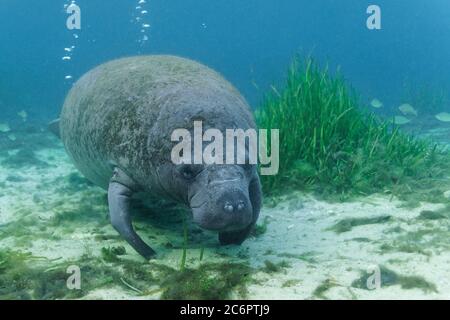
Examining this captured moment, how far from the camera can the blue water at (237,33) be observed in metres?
92.2

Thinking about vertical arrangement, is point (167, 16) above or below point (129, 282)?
above

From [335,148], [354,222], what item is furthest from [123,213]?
[335,148]

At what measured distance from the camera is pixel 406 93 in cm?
2156

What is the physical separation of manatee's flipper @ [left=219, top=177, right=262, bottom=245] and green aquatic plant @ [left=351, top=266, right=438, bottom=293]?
137 cm

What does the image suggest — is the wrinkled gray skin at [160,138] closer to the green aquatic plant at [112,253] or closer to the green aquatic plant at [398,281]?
the green aquatic plant at [112,253]

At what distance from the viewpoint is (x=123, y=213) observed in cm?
492

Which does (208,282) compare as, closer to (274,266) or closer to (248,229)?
(274,266)

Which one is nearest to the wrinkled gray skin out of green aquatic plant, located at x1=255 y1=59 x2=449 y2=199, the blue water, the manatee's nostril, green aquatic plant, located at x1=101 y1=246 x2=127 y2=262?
the manatee's nostril

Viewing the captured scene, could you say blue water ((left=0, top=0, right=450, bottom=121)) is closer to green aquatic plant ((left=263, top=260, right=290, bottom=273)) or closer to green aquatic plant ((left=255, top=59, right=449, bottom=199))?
green aquatic plant ((left=255, top=59, right=449, bottom=199))

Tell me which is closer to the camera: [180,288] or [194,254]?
[180,288]

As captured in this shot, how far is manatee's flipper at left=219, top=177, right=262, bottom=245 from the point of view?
489 centimetres

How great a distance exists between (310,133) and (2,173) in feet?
22.2
